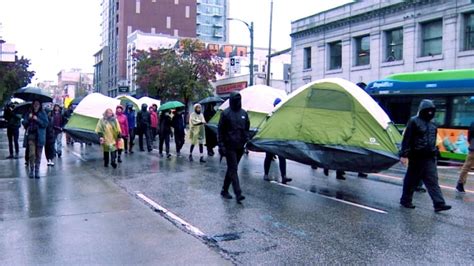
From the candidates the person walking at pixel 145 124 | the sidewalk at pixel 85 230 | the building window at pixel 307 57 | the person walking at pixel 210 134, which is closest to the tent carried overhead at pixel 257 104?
the person walking at pixel 210 134

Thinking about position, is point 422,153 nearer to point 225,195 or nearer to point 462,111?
point 225,195

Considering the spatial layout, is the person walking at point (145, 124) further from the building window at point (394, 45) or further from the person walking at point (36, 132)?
the building window at point (394, 45)

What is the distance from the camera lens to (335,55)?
32.8 m

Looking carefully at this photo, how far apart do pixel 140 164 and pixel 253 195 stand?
5963 mm

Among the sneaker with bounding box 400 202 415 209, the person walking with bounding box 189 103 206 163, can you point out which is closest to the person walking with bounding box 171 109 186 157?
the person walking with bounding box 189 103 206 163

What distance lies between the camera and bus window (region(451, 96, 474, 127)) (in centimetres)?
1588

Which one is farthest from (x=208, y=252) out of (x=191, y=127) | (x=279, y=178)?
(x=191, y=127)

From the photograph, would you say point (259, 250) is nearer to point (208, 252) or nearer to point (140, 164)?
point (208, 252)

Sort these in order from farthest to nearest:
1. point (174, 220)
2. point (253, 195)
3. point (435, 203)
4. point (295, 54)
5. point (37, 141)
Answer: point (295, 54), point (37, 141), point (253, 195), point (435, 203), point (174, 220)

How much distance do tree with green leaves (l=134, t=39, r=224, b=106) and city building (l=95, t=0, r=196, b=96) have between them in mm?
37730

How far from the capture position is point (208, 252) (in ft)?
19.1

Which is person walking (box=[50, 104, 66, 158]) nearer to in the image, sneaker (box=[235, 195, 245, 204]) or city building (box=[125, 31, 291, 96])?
sneaker (box=[235, 195, 245, 204])

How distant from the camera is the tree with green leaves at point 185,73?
48375 millimetres

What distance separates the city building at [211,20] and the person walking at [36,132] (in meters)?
121
